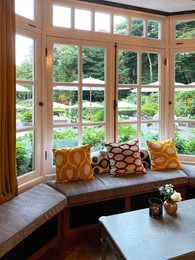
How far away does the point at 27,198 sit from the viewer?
2070 millimetres

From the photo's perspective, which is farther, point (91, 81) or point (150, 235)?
point (91, 81)

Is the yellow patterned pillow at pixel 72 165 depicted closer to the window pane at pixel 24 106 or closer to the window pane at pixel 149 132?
the window pane at pixel 24 106

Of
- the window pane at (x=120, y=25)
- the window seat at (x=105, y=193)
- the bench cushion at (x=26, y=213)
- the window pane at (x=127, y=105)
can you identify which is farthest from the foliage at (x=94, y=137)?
the window pane at (x=120, y=25)

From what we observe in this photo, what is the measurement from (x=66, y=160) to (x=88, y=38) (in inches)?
59.6

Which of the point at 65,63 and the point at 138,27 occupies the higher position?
the point at 138,27

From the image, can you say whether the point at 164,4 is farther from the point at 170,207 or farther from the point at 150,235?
the point at 150,235

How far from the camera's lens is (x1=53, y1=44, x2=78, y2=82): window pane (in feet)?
8.97

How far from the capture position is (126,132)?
3205 millimetres

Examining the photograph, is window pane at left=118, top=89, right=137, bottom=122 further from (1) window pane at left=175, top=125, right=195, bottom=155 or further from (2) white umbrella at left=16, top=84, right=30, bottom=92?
(2) white umbrella at left=16, top=84, right=30, bottom=92

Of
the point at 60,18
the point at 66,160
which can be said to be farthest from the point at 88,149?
the point at 60,18

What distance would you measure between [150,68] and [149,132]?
0.91 meters

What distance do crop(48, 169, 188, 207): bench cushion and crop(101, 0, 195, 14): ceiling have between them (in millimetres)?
2072

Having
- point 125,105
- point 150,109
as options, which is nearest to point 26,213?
point 125,105

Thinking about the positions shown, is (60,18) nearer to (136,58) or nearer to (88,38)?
(88,38)
